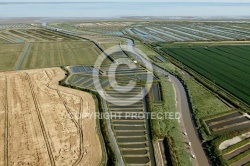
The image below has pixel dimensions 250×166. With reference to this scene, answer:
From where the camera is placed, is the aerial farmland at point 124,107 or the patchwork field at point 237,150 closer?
the patchwork field at point 237,150

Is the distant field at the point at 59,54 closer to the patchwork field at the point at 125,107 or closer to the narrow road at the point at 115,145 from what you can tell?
the patchwork field at the point at 125,107

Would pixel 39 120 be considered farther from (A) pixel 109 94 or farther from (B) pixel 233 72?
(B) pixel 233 72

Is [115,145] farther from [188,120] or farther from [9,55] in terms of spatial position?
[9,55]

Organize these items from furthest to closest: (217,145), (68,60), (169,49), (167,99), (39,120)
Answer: (169,49), (68,60), (167,99), (39,120), (217,145)

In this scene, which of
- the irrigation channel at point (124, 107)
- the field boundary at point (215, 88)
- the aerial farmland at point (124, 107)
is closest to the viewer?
the aerial farmland at point (124, 107)

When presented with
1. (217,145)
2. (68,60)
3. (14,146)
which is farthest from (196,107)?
(68,60)

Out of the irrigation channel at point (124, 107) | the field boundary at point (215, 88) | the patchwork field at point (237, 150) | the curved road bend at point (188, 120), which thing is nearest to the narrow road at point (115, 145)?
the irrigation channel at point (124, 107)
